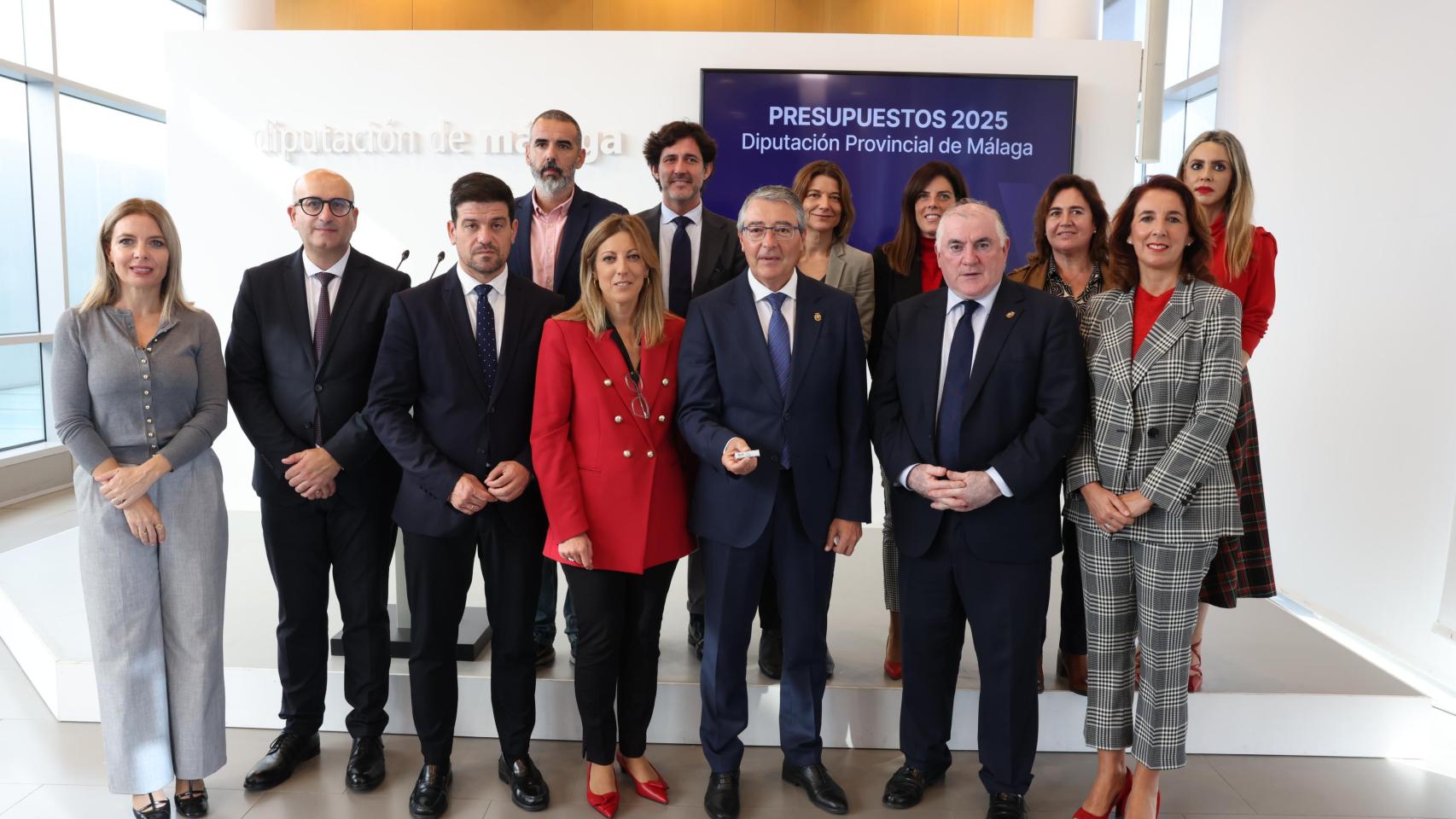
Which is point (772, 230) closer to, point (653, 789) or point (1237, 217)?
point (1237, 217)

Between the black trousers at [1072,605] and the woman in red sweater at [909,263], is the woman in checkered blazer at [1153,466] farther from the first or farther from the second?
the woman in red sweater at [909,263]

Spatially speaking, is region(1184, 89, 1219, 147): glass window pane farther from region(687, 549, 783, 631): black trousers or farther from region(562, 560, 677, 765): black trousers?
region(562, 560, 677, 765): black trousers

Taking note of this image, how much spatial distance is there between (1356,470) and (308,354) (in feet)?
16.5

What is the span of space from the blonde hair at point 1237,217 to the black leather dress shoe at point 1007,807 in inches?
75.0

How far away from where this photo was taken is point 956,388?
111 inches

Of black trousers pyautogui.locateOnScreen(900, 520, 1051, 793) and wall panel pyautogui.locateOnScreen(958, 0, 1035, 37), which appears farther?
wall panel pyautogui.locateOnScreen(958, 0, 1035, 37)

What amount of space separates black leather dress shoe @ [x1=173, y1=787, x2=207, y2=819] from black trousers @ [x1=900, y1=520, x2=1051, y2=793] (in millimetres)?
2234

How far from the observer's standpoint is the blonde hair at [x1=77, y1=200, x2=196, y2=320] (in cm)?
276

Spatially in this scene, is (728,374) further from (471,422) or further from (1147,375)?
(1147,375)

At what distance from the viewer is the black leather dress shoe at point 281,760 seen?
314 cm

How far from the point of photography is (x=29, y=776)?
330cm

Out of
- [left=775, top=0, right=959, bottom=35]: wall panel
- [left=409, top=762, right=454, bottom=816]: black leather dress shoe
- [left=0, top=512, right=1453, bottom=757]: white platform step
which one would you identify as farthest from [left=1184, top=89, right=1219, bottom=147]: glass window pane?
[left=409, top=762, right=454, bottom=816]: black leather dress shoe

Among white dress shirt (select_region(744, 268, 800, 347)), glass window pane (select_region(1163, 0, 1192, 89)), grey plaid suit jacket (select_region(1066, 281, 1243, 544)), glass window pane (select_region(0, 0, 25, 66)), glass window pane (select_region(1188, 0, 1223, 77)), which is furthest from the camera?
glass window pane (select_region(1163, 0, 1192, 89))

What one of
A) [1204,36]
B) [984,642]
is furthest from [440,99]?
[1204,36]
